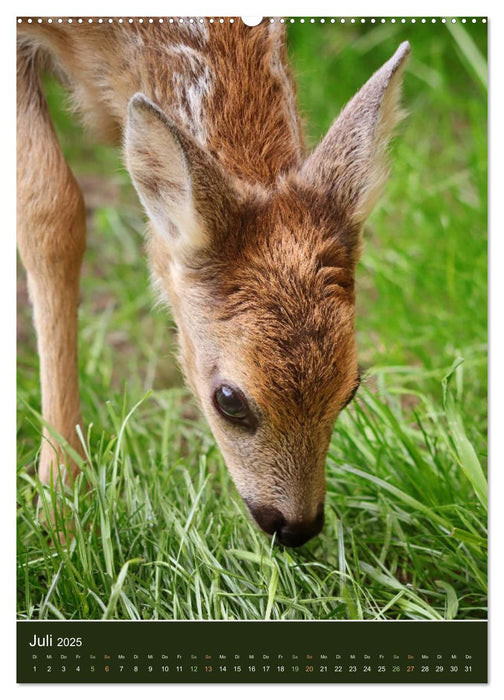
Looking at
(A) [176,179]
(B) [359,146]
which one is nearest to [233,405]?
(A) [176,179]

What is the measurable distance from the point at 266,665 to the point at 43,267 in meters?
1.63

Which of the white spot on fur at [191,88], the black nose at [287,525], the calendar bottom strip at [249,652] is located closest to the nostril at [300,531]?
the black nose at [287,525]

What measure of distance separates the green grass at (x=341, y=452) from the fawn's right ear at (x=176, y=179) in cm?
71

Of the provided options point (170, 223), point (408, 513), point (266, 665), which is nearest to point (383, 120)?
point (170, 223)

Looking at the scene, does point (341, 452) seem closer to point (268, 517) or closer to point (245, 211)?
point (268, 517)

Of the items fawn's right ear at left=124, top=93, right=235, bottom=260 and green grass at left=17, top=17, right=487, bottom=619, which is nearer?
fawn's right ear at left=124, top=93, right=235, bottom=260

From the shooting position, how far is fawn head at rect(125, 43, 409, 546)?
288cm

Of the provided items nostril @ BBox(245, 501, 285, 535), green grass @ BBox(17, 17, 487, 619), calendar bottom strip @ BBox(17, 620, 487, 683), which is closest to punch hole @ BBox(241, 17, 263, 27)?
green grass @ BBox(17, 17, 487, 619)

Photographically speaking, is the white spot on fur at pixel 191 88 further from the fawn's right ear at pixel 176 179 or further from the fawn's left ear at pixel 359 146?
the fawn's left ear at pixel 359 146

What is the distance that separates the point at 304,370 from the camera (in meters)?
2.86

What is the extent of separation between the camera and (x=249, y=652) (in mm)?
3018

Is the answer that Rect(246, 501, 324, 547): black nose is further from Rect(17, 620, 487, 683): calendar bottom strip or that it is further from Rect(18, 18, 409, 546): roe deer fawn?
Rect(17, 620, 487, 683): calendar bottom strip

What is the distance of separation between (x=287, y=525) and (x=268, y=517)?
7 cm

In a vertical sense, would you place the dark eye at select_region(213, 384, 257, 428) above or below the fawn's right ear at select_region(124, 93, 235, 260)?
below
